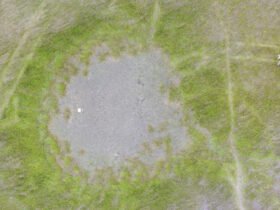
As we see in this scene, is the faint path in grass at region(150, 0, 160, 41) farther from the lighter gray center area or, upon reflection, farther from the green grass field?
the lighter gray center area

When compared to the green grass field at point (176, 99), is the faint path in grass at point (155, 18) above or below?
above

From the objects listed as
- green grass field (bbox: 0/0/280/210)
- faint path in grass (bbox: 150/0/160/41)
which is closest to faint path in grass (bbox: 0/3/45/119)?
green grass field (bbox: 0/0/280/210)

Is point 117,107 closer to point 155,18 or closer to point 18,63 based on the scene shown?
point 155,18

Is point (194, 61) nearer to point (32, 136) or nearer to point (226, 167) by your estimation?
point (226, 167)

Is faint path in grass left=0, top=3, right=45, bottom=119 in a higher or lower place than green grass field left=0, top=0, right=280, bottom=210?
higher

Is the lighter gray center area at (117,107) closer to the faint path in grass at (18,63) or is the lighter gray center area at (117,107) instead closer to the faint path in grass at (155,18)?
the faint path in grass at (155,18)

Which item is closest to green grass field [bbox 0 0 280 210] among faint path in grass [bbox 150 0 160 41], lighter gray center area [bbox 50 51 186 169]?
faint path in grass [bbox 150 0 160 41]

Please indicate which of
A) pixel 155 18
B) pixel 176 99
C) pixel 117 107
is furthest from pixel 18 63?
pixel 176 99

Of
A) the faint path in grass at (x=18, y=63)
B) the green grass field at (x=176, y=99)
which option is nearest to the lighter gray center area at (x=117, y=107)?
the green grass field at (x=176, y=99)
